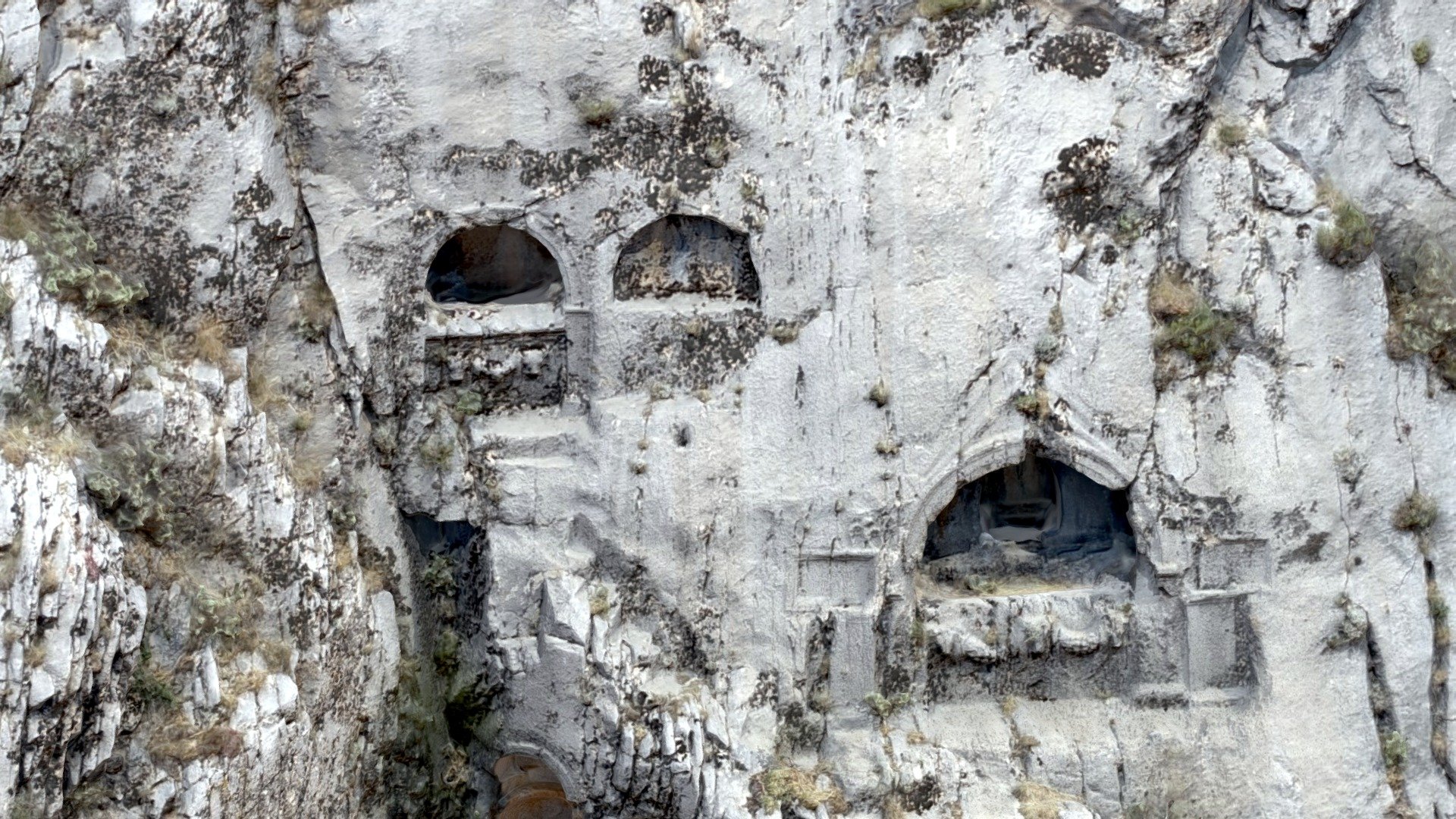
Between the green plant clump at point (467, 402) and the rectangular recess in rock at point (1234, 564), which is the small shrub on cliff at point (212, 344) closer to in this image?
the green plant clump at point (467, 402)

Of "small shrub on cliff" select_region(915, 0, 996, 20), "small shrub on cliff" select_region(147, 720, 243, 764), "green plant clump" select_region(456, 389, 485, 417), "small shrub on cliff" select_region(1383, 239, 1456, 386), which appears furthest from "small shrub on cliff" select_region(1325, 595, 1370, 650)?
"small shrub on cliff" select_region(147, 720, 243, 764)

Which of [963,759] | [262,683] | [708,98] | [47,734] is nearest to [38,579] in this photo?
[47,734]

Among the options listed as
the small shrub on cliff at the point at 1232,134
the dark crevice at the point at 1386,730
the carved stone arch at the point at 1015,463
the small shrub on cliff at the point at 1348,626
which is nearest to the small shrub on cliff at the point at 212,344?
the carved stone arch at the point at 1015,463

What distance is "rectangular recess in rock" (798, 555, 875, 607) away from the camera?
14406 mm

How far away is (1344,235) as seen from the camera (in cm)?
1414

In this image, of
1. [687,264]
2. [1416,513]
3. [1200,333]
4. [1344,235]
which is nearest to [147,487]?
[687,264]

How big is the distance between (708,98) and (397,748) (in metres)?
6.42

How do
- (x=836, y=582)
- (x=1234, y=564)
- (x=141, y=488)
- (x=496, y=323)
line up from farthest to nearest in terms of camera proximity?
(x=1234, y=564), (x=836, y=582), (x=496, y=323), (x=141, y=488)

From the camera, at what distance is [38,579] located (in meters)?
10.9

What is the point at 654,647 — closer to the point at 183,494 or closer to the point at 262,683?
the point at 262,683

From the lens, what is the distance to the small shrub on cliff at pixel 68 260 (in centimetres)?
1191

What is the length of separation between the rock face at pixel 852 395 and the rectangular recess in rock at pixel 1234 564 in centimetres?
4

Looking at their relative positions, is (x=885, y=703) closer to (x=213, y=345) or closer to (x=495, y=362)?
(x=495, y=362)

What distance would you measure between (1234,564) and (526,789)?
6.87 metres
